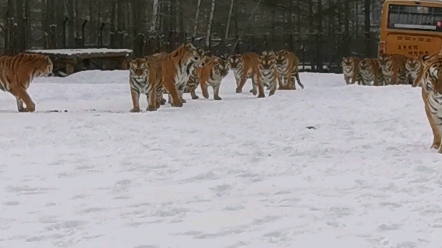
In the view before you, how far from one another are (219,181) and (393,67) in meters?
14.5

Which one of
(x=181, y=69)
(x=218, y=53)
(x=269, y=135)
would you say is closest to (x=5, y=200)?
(x=269, y=135)

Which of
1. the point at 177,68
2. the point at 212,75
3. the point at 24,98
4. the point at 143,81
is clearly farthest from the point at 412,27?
the point at 24,98

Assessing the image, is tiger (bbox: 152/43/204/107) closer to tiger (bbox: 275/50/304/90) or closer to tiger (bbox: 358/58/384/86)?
tiger (bbox: 275/50/304/90)

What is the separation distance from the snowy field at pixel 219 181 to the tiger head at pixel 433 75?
586 mm

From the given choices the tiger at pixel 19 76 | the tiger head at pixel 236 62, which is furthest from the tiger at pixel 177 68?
the tiger head at pixel 236 62

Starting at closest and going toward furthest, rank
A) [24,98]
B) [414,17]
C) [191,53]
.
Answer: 1. [24,98]
2. [191,53]
3. [414,17]

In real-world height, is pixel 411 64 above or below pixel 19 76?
below

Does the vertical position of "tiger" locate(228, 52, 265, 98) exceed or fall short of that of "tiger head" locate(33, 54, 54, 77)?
it falls short

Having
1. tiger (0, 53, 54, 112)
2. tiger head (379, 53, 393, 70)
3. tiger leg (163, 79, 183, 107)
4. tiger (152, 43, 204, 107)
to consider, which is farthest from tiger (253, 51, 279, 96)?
tiger (0, 53, 54, 112)

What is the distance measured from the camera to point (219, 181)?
534cm

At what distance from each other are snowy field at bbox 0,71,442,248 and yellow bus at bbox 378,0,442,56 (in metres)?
10.8

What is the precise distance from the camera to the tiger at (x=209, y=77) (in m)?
14.5

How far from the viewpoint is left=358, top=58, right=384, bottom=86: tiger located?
19250mm

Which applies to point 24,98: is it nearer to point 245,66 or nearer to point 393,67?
point 245,66
